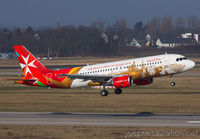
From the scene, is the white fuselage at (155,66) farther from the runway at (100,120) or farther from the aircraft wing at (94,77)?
the runway at (100,120)

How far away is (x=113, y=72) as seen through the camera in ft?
204

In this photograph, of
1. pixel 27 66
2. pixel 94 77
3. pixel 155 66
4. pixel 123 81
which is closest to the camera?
pixel 123 81

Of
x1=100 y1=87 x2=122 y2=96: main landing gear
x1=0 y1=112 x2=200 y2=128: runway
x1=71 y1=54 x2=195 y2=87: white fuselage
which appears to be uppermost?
x1=71 y1=54 x2=195 y2=87: white fuselage

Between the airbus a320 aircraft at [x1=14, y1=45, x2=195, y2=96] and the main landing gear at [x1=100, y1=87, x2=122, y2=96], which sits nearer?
the airbus a320 aircraft at [x1=14, y1=45, x2=195, y2=96]

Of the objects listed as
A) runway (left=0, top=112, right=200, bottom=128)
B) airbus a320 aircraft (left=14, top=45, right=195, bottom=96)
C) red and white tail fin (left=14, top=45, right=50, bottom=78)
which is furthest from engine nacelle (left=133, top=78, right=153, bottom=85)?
red and white tail fin (left=14, top=45, right=50, bottom=78)

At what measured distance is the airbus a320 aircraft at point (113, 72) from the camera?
60625mm

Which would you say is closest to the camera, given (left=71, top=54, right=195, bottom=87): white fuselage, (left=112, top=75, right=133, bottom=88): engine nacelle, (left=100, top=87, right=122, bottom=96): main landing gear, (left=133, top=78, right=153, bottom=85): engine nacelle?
(left=112, top=75, right=133, bottom=88): engine nacelle

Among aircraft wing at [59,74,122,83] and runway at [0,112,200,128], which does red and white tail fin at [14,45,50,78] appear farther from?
runway at [0,112,200,128]

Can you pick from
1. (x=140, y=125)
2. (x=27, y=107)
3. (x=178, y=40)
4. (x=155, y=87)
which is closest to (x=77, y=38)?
(x=178, y=40)

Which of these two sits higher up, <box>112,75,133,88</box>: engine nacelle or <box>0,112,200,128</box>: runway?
<box>112,75,133,88</box>: engine nacelle

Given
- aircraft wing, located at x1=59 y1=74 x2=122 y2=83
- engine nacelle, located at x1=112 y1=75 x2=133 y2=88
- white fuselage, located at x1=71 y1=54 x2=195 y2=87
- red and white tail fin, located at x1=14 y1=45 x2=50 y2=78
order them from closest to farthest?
engine nacelle, located at x1=112 y1=75 x2=133 y2=88 → white fuselage, located at x1=71 y1=54 x2=195 y2=87 → aircraft wing, located at x1=59 y1=74 x2=122 y2=83 → red and white tail fin, located at x1=14 y1=45 x2=50 y2=78

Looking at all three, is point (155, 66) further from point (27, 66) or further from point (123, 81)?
point (27, 66)

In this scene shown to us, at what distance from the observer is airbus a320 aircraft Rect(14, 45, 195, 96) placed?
199 feet

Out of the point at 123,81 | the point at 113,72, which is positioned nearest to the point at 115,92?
the point at 113,72
